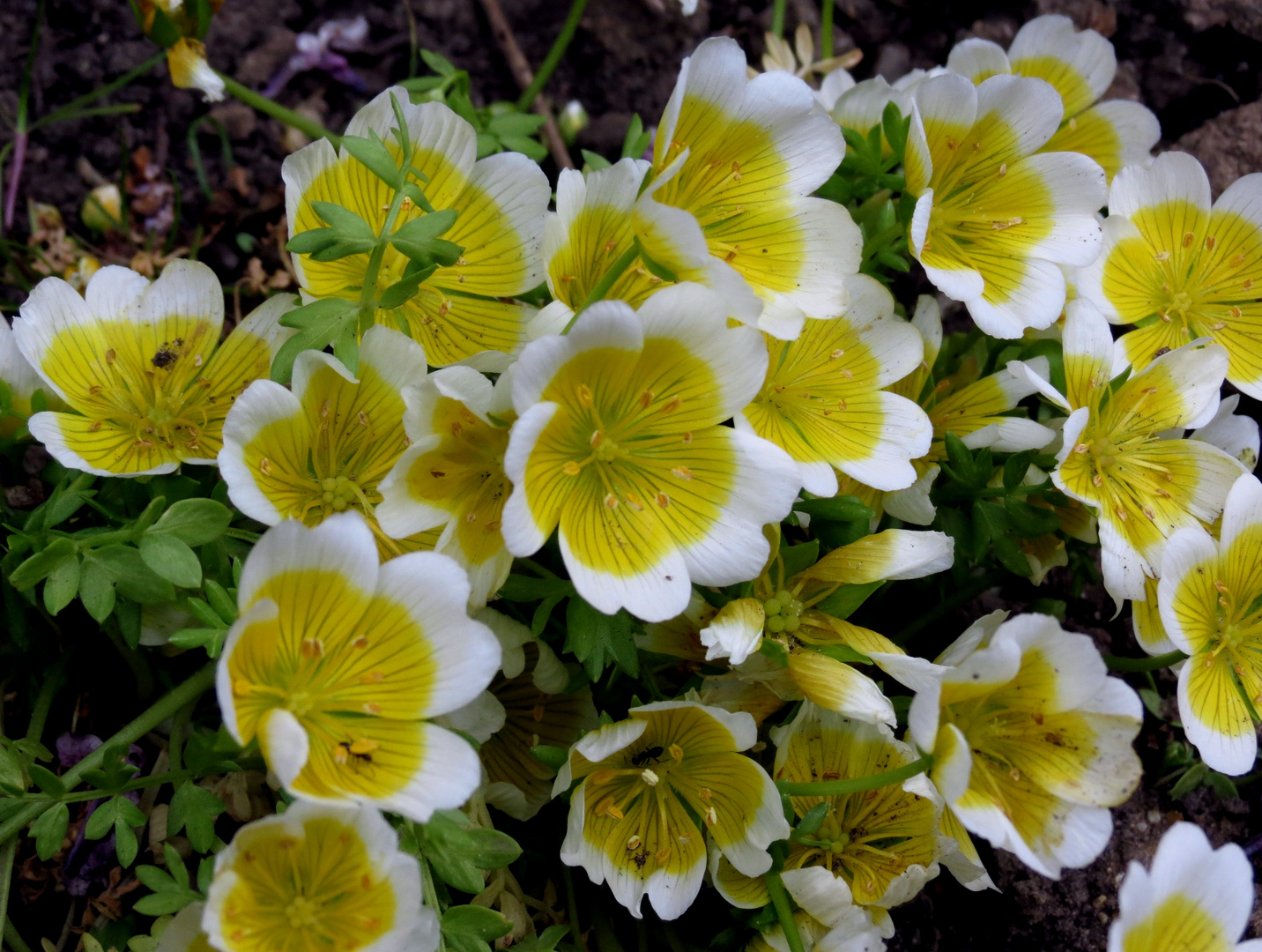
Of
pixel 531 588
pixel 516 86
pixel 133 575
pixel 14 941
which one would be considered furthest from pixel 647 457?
pixel 516 86

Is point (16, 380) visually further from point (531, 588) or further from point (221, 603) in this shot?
point (531, 588)

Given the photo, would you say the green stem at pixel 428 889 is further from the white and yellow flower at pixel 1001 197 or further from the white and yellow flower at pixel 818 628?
the white and yellow flower at pixel 1001 197

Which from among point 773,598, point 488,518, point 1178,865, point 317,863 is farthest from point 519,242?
point 1178,865

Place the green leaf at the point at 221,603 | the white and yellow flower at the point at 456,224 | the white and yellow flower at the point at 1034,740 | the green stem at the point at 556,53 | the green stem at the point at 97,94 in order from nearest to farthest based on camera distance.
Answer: the white and yellow flower at the point at 1034,740 → the green leaf at the point at 221,603 → the white and yellow flower at the point at 456,224 → the green stem at the point at 556,53 → the green stem at the point at 97,94

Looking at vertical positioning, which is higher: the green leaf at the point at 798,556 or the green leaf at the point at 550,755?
the green leaf at the point at 798,556

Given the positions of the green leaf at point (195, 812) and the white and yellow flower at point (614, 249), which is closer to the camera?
the white and yellow flower at point (614, 249)

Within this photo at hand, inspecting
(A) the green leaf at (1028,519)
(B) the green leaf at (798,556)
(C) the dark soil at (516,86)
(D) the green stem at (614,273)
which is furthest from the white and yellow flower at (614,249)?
(C) the dark soil at (516,86)

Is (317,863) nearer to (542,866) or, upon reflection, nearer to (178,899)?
(178,899)
